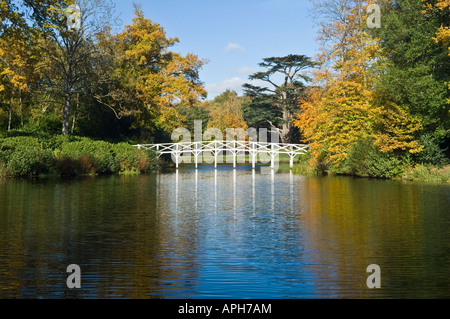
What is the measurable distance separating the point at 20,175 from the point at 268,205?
18153 millimetres

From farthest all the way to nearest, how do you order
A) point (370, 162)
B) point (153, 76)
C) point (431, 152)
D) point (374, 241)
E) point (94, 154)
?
point (153, 76) < point (94, 154) < point (370, 162) < point (431, 152) < point (374, 241)

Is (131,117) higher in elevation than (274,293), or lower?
higher

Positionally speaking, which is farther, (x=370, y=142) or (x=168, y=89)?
(x=168, y=89)

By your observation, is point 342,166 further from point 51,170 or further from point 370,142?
point 51,170

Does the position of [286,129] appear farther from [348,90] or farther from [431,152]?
[431,152]

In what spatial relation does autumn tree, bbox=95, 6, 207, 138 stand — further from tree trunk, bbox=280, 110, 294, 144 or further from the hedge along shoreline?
tree trunk, bbox=280, 110, 294, 144

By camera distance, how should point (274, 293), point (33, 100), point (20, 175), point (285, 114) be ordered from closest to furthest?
point (274, 293) < point (20, 175) < point (33, 100) < point (285, 114)

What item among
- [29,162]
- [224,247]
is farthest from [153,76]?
[224,247]

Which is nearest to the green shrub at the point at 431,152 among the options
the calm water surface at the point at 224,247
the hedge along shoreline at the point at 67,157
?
the calm water surface at the point at 224,247

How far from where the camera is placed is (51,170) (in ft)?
103

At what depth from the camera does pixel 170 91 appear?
4856 centimetres

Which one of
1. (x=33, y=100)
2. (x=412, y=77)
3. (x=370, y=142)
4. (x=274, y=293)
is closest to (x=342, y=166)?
(x=370, y=142)

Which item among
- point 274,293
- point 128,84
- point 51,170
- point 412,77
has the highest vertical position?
point 128,84

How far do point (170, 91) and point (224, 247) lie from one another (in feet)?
132
